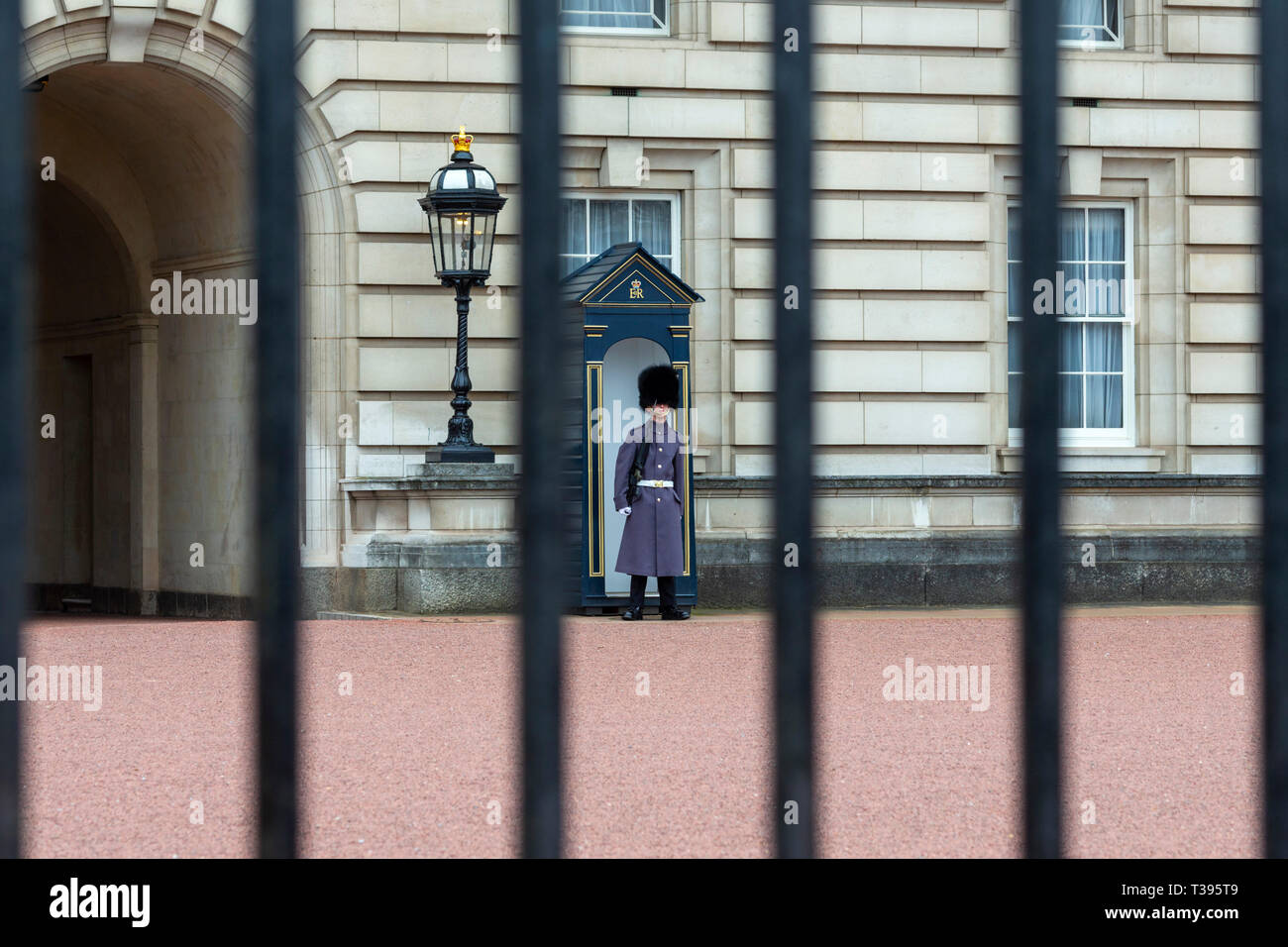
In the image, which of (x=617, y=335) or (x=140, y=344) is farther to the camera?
→ (x=140, y=344)

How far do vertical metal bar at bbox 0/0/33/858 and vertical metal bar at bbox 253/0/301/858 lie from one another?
0.16 metres

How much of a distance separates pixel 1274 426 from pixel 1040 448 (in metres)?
0.20

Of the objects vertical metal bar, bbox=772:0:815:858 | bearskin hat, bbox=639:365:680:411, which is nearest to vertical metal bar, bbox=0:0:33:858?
vertical metal bar, bbox=772:0:815:858

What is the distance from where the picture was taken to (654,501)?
12.8 meters

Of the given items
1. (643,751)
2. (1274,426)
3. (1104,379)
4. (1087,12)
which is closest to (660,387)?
(1104,379)

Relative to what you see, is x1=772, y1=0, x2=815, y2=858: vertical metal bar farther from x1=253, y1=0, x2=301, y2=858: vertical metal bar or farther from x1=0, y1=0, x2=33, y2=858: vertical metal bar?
x1=0, y1=0, x2=33, y2=858: vertical metal bar

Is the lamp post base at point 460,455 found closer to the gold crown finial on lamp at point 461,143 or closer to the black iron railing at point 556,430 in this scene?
the gold crown finial on lamp at point 461,143

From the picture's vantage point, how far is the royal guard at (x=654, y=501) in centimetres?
1272

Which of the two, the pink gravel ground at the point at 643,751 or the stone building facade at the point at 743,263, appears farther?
the stone building facade at the point at 743,263

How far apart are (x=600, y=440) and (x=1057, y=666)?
38.7 feet

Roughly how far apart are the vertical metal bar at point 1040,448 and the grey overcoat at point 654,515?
1127cm

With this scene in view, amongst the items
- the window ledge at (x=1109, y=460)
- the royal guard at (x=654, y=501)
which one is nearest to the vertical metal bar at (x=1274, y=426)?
the royal guard at (x=654, y=501)

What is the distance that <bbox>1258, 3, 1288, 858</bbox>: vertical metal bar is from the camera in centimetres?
141

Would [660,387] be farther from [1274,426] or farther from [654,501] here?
[1274,426]
